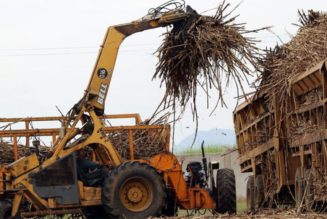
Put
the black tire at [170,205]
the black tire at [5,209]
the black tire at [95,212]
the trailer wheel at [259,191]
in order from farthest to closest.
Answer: the trailer wheel at [259,191] < the black tire at [170,205] < the black tire at [95,212] < the black tire at [5,209]

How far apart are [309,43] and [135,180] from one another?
11.5 ft

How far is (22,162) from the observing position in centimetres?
1524

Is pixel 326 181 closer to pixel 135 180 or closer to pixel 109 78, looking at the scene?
pixel 135 180

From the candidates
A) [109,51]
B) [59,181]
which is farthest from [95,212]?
[109,51]

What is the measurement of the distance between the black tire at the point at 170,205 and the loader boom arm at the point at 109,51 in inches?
70.6

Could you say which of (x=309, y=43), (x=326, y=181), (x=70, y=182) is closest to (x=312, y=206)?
(x=326, y=181)

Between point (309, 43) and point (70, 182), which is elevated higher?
point (309, 43)

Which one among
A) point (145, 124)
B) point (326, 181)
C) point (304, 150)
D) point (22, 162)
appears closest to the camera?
point (326, 181)

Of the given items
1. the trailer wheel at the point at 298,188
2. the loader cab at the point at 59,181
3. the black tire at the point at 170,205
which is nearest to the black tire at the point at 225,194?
the black tire at the point at 170,205

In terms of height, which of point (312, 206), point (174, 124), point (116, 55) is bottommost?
point (312, 206)

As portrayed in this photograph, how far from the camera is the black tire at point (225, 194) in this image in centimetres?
1695

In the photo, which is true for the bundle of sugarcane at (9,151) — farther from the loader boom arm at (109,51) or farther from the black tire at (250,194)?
the black tire at (250,194)

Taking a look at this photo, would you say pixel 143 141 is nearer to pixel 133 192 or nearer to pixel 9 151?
pixel 133 192

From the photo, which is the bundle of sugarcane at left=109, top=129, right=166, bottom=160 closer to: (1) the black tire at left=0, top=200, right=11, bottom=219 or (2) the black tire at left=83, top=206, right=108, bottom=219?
(2) the black tire at left=83, top=206, right=108, bottom=219
